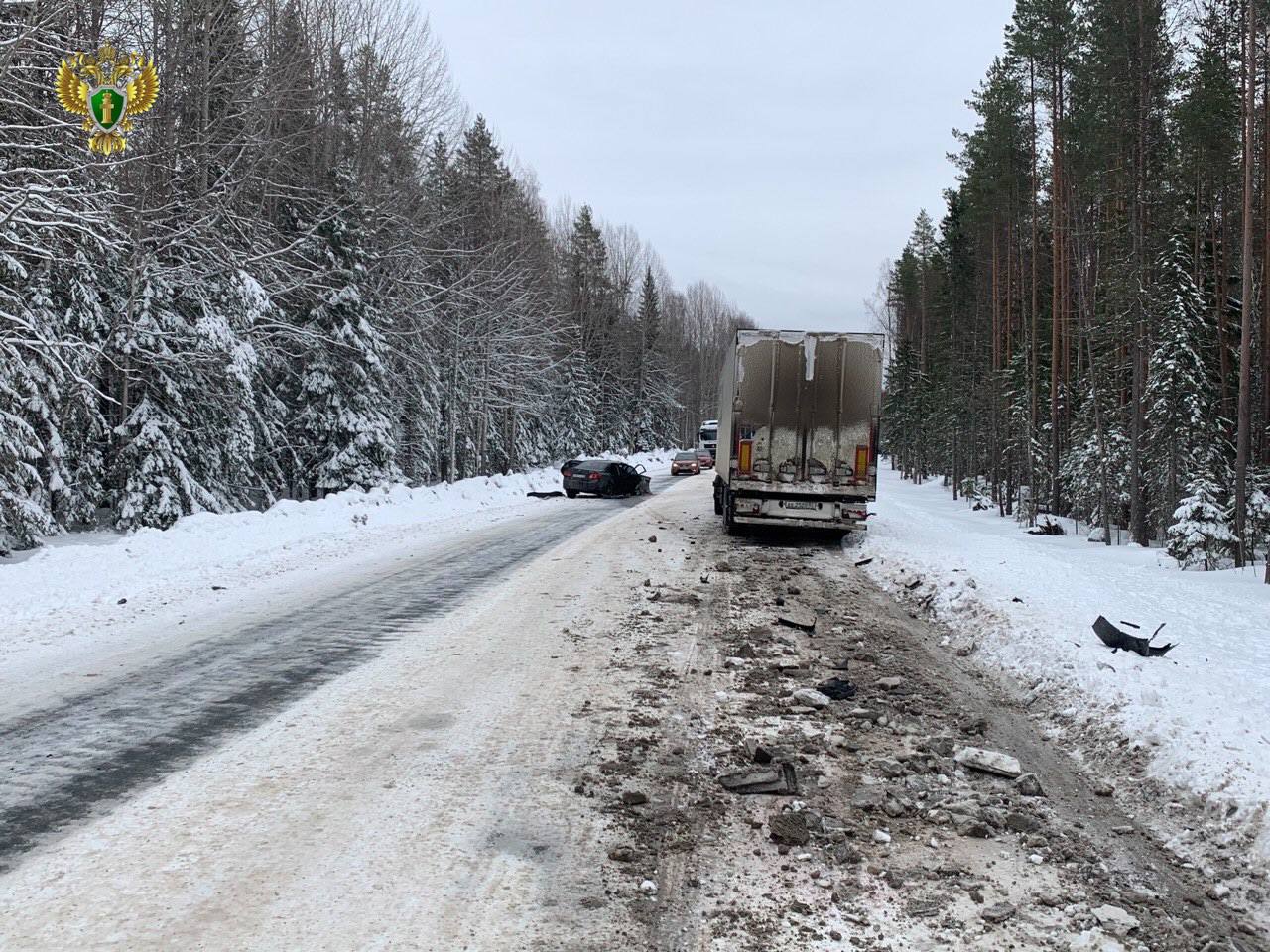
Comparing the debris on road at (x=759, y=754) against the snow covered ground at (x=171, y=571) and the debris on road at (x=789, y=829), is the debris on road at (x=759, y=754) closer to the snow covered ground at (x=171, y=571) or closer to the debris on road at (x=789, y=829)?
the debris on road at (x=789, y=829)

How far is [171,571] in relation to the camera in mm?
10484

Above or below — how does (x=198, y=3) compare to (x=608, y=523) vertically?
above

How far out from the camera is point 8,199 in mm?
10008

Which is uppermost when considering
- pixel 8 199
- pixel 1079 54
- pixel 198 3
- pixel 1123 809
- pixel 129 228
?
pixel 1079 54

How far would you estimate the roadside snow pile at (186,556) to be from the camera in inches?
310

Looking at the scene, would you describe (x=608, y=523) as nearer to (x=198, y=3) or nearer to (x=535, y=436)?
(x=198, y=3)

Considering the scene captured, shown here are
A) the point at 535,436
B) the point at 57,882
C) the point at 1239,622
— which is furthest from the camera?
the point at 535,436

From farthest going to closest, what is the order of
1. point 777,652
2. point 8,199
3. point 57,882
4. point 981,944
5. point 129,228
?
point 129,228, point 8,199, point 777,652, point 57,882, point 981,944

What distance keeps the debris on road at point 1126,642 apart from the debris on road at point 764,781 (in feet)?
12.2

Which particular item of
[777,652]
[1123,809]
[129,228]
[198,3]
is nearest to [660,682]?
[777,652]

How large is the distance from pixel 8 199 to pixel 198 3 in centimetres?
1075

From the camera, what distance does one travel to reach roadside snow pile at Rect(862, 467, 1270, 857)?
14.5 ft

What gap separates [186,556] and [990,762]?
1099cm

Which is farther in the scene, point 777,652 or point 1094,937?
point 777,652
